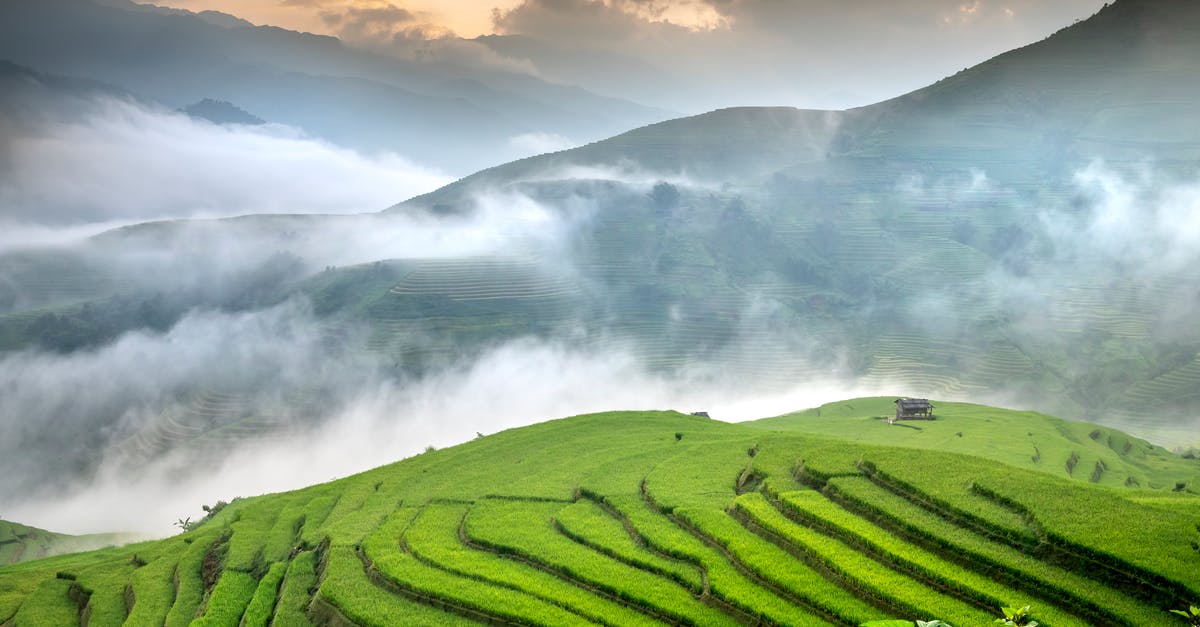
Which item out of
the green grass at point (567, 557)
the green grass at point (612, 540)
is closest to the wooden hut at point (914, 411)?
the green grass at point (612, 540)

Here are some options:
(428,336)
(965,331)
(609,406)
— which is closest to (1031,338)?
(965,331)

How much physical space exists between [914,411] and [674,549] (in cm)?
6245

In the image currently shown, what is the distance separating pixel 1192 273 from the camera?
18238 centimetres

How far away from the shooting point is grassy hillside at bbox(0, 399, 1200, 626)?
2706 centimetres

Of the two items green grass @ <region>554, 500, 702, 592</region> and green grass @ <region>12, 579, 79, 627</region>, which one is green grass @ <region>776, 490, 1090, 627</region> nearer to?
green grass @ <region>554, 500, 702, 592</region>

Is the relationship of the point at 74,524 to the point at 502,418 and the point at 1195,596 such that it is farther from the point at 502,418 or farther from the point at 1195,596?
the point at 1195,596

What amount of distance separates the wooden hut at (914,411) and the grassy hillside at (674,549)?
39212 mm

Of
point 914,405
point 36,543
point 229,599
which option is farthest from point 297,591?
point 36,543

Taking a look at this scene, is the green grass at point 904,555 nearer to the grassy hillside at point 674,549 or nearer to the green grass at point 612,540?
the grassy hillside at point 674,549

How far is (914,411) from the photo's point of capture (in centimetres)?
8819

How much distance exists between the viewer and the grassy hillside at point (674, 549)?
1065 inches

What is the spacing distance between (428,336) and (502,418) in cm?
2979

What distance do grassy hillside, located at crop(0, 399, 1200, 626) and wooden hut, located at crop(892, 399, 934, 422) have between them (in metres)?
39.2

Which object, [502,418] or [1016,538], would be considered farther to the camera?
[502,418]
